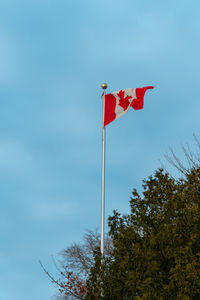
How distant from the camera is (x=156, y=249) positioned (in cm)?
1079

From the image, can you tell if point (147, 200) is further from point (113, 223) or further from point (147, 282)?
point (147, 282)

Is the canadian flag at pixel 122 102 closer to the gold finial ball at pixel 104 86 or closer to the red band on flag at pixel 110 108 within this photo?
the red band on flag at pixel 110 108

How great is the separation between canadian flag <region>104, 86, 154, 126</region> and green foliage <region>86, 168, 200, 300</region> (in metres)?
4.34

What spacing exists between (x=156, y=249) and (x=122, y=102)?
7.22m

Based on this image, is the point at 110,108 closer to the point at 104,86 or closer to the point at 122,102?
the point at 122,102

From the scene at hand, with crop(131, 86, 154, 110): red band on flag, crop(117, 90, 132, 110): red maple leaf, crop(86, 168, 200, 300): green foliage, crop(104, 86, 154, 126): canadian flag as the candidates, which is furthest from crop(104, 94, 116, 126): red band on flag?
crop(86, 168, 200, 300): green foliage

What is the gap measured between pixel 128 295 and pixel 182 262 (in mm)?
1824

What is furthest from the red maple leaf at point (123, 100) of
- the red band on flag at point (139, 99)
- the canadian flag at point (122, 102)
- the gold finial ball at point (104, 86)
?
the gold finial ball at point (104, 86)

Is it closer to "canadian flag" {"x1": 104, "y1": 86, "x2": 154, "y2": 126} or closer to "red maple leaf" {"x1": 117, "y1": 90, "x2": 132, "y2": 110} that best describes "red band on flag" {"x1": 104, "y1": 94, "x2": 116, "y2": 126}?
"canadian flag" {"x1": 104, "y1": 86, "x2": 154, "y2": 126}

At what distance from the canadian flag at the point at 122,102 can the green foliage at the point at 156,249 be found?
434 centimetres

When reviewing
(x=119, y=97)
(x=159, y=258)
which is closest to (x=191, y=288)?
(x=159, y=258)

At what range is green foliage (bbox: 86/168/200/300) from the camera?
9977 millimetres

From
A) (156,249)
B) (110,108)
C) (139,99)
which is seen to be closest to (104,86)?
(110,108)

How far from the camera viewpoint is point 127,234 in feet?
38.7
